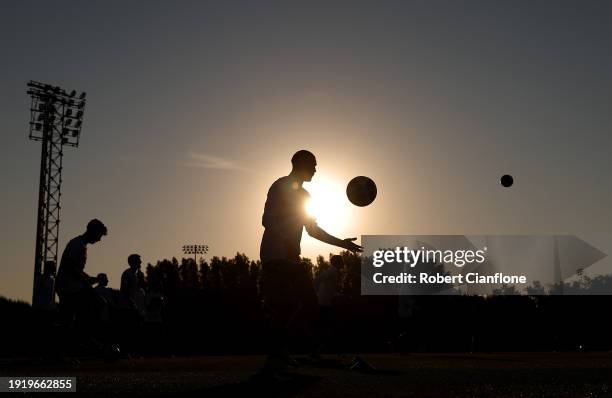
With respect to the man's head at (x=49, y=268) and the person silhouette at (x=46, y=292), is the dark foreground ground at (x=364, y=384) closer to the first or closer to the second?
the person silhouette at (x=46, y=292)

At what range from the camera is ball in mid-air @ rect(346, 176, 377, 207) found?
40.9ft

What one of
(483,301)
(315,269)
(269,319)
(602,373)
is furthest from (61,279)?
(315,269)

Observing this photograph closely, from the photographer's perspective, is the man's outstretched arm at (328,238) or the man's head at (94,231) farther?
the man's head at (94,231)

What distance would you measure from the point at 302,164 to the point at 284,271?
4.21 ft

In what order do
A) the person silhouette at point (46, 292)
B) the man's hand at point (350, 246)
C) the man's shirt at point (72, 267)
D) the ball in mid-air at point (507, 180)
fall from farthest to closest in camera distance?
the ball in mid-air at point (507, 180), the person silhouette at point (46, 292), the man's shirt at point (72, 267), the man's hand at point (350, 246)

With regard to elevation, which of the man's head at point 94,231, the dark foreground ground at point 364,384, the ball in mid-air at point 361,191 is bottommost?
the dark foreground ground at point 364,384

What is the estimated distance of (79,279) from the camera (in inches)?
516

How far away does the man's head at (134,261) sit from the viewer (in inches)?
717

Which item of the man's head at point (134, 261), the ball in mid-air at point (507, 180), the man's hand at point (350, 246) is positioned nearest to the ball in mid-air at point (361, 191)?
the man's hand at point (350, 246)

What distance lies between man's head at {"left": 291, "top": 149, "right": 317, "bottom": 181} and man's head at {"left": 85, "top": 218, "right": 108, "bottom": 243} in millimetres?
4990

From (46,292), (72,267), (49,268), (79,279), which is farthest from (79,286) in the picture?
(49,268)

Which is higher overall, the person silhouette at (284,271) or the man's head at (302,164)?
the man's head at (302,164)

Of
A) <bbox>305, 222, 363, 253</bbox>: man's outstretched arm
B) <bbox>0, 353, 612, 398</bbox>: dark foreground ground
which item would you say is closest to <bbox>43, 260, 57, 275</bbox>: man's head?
<bbox>0, 353, 612, 398</bbox>: dark foreground ground

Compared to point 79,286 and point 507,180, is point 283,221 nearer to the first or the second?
point 79,286
